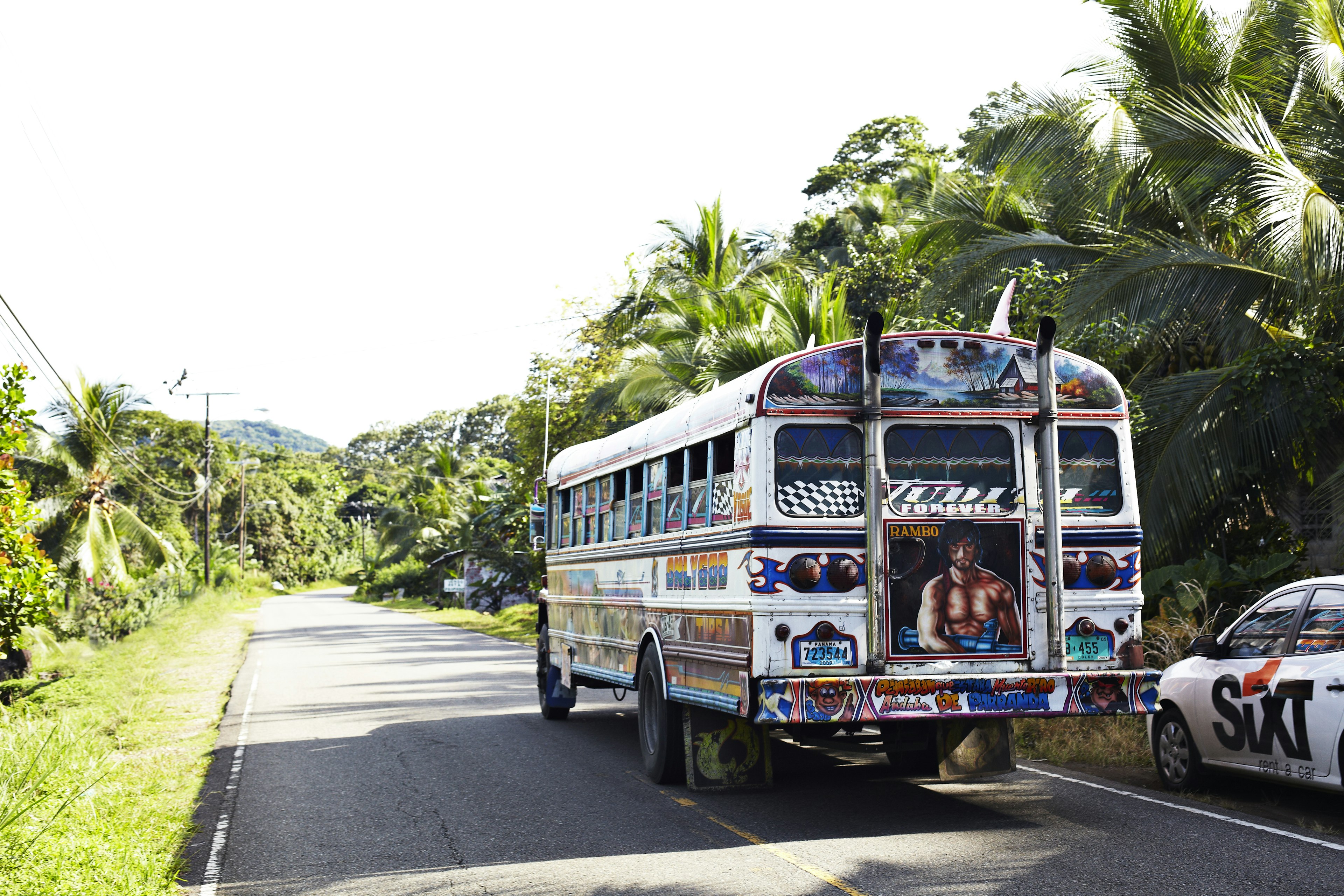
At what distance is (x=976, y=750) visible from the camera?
360 inches

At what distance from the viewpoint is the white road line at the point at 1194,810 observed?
721cm

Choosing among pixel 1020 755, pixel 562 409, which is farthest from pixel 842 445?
pixel 562 409

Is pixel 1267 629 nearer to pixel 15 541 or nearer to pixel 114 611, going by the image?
pixel 15 541

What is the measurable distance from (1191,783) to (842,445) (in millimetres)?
3538

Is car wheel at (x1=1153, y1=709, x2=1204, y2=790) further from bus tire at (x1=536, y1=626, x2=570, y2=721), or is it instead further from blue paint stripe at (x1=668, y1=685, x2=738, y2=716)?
bus tire at (x1=536, y1=626, x2=570, y2=721)

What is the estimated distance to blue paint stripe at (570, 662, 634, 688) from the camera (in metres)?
10.9

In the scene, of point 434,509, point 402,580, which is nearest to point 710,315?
point 434,509

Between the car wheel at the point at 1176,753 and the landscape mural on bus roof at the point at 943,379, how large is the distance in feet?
7.76

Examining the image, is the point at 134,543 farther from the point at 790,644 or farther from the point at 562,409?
the point at 790,644

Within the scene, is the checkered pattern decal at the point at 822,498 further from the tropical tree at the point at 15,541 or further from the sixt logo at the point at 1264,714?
the tropical tree at the point at 15,541

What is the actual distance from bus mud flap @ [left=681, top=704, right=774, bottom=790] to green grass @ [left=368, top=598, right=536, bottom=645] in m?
19.4

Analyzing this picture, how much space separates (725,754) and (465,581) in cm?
3670

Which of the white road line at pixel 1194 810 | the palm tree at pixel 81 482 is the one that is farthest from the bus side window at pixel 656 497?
the palm tree at pixel 81 482

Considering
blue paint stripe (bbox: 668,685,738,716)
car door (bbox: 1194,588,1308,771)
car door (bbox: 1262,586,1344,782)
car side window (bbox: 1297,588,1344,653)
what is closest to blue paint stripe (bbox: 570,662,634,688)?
blue paint stripe (bbox: 668,685,738,716)
